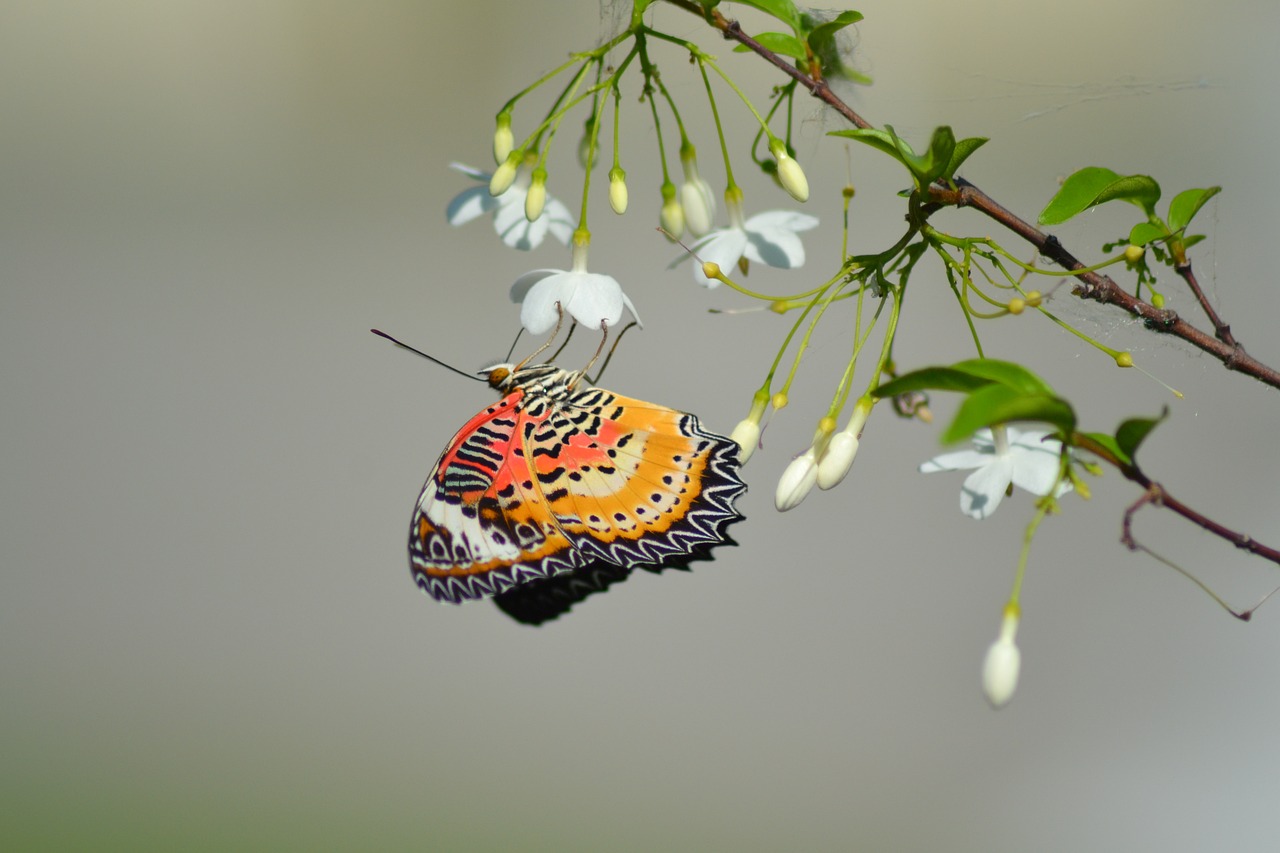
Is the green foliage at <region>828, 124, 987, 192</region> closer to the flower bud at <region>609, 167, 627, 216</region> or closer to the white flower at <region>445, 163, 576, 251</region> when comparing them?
the flower bud at <region>609, 167, 627, 216</region>

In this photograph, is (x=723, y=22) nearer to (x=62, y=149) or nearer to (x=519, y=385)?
(x=519, y=385)

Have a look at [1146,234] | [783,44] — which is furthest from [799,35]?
[1146,234]

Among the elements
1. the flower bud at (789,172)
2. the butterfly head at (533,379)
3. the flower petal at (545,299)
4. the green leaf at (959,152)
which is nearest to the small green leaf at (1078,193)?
the green leaf at (959,152)

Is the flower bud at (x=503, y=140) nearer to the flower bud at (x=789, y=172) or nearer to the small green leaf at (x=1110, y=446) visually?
the flower bud at (x=789, y=172)

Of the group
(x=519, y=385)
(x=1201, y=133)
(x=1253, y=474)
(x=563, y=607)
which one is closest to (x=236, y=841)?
(x=563, y=607)

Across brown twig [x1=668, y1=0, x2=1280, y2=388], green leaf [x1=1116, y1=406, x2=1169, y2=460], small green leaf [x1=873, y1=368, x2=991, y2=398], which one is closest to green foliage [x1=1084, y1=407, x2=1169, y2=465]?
green leaf [x1=1116, y1=406, x2=1169, y2=460]

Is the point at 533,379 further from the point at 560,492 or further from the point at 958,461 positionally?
the point at 958,461
